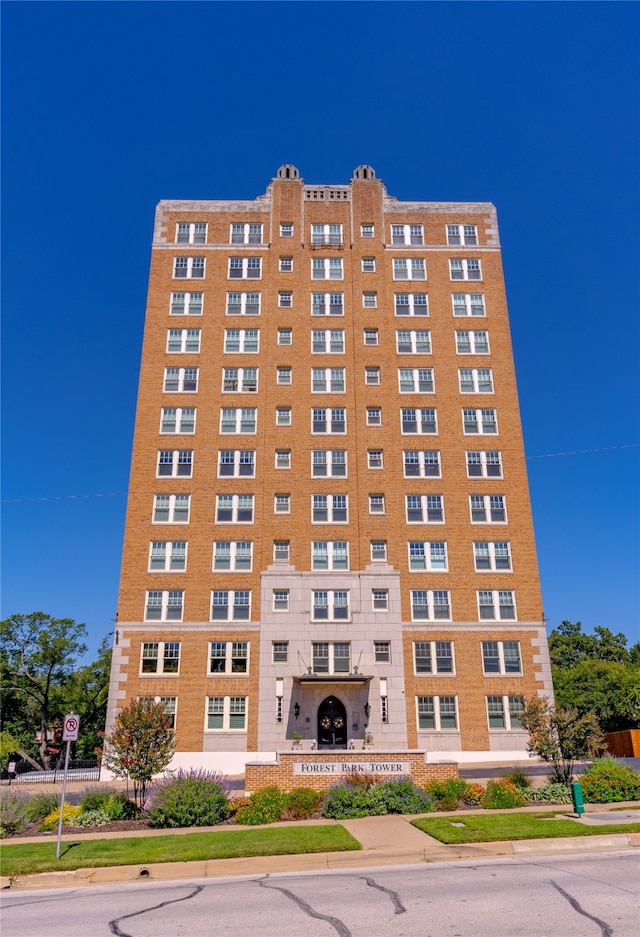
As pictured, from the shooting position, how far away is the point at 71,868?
14.7 m

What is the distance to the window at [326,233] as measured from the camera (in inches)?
1809

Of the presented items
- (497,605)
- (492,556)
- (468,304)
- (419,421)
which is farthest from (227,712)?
(468,304)

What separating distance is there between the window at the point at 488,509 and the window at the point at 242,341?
16988 millimetres

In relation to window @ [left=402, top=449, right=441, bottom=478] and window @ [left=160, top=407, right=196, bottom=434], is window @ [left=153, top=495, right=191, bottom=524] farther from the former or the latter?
window @ [left=402, top=449, right=441, bottom=478]

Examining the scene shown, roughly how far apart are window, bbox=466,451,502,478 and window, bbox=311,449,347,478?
25.6 feet

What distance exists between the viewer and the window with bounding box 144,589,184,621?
37.3m

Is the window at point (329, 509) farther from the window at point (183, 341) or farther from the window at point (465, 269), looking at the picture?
the window at point (465, 269)

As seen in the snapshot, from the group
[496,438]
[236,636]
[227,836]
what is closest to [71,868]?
[227,836]

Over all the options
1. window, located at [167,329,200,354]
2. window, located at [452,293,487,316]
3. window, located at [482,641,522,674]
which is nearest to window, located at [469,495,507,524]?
window, located at [482,641,522,674]

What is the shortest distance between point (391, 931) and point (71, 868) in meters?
8.76

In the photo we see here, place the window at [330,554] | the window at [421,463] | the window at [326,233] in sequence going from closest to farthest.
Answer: the window at [330,554], the window at [421,463], the window at [326,233]

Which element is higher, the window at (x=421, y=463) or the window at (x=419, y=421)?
the window at (x=419, y=421)

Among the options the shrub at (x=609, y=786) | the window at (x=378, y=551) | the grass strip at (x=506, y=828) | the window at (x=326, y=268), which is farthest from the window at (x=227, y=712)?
the window at (x=326, y=268)

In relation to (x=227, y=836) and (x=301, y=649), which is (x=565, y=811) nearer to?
(x=227, y=836)
